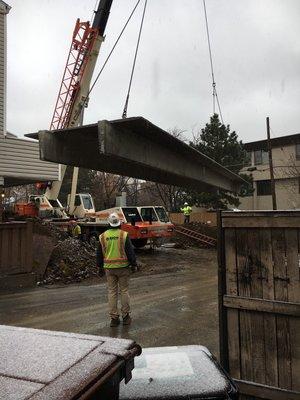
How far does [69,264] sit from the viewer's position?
13922 millimetres

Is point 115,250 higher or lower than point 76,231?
lower

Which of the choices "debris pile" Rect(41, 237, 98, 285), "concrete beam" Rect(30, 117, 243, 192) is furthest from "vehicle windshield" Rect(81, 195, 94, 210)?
"concrete beam" Rect(30, 117, 243, 192)

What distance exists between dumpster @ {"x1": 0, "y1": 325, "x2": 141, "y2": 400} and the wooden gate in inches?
71.9

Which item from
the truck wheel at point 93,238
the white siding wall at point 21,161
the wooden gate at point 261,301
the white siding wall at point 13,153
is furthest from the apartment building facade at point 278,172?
the wooden gate at point 261,301

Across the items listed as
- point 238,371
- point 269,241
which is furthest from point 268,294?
point 238,371

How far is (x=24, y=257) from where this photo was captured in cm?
1152

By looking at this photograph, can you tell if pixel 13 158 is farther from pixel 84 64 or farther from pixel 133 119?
pixel 133 119

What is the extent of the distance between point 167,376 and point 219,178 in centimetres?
869

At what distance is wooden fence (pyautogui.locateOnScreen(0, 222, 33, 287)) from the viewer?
11.0 meters

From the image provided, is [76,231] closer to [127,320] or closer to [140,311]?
[140,311]

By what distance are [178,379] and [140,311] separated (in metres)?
5.67

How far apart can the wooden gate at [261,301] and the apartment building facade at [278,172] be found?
37344 millimetres

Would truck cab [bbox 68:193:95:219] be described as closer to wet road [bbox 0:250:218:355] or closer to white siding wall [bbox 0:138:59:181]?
white siding wall [bbox 0:138:59:181]

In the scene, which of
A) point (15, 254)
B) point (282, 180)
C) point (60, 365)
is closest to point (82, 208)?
point (15, 254)
